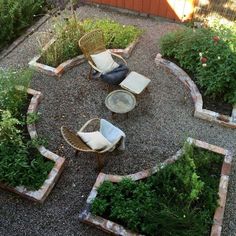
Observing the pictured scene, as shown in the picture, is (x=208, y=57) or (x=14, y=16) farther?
(x=14, y=16)

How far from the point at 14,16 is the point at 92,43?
241 centimetres

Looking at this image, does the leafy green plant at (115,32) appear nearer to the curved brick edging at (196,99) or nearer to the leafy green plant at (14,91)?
the curved brick edging at (196,99)

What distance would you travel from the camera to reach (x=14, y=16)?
8.25 metres

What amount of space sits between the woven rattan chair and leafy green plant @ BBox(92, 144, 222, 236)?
272 cm

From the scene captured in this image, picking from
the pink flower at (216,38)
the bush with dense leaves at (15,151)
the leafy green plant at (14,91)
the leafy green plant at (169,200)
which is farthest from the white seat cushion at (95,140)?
the pink flower at (216,38)

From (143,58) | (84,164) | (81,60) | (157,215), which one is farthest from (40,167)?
(143,58)

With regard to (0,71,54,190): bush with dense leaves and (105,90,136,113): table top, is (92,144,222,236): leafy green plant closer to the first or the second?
(0,71,54,190): bush with dense leaves

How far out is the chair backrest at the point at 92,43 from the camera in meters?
7.03

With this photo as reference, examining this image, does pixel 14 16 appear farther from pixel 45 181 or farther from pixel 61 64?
pixel 45 181

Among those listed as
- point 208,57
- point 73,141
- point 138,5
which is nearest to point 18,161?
point 73,141

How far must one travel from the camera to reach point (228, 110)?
21.7 feet

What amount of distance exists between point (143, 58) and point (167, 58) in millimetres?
569

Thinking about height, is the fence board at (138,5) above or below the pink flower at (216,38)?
below

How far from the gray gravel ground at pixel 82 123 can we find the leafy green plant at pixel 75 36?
1.16ft
